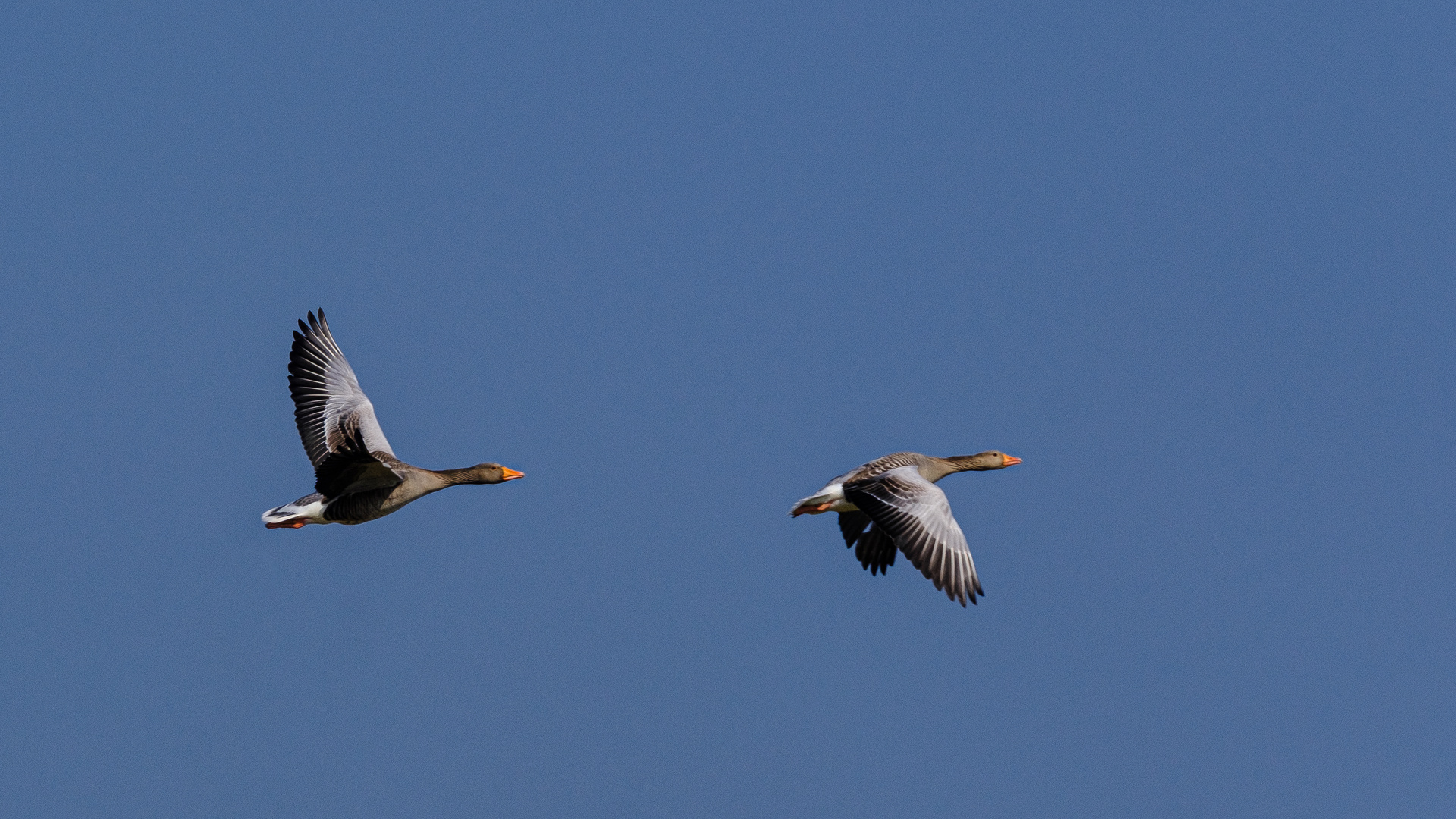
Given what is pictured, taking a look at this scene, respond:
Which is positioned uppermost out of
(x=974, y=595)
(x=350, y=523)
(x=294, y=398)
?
(x=294, y=398)

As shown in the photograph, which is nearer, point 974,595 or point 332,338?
point 974,595

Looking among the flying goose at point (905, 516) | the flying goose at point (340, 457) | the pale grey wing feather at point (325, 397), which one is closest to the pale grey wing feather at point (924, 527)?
the flying goose at point (905, 516)

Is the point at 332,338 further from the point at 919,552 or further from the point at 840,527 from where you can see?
the point at 919,552

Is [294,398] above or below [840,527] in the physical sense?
above

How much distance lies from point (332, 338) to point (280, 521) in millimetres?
3282

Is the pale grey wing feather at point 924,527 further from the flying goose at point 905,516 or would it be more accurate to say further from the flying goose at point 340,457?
the flying goose at point 340,457

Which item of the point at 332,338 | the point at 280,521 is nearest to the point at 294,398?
the point at 332,338

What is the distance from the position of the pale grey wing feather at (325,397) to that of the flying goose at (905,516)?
221 inches

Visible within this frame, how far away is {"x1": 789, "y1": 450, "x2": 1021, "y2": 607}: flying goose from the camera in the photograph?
15602 mm

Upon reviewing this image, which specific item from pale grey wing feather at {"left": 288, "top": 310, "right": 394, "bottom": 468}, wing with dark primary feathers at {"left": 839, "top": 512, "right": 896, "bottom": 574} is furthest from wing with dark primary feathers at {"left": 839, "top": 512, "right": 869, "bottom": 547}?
pale grey wing feather at {"left": 288, "top": 310, "right": 394, "bottom": 468}

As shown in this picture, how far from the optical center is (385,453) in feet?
60.8

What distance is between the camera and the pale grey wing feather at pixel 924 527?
15.5 meters

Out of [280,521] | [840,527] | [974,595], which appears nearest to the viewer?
[974,595]

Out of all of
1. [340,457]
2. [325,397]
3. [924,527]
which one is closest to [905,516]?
[924,527]
